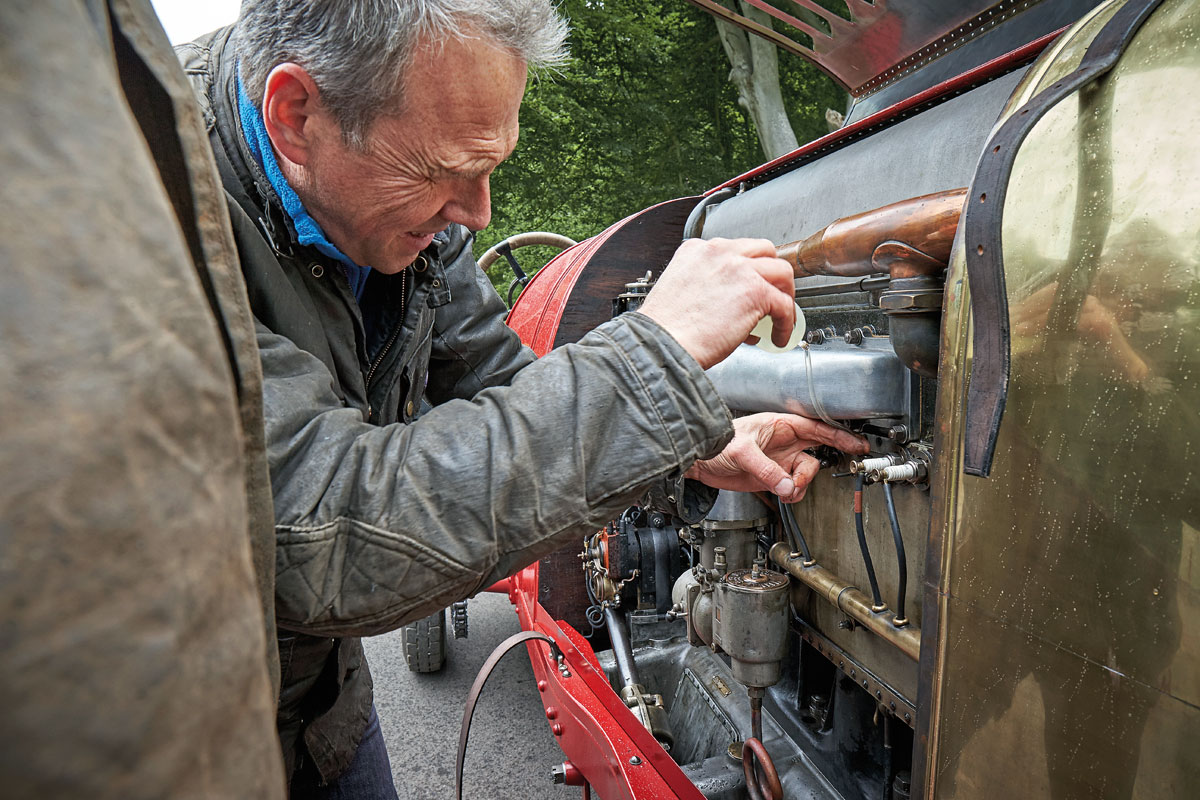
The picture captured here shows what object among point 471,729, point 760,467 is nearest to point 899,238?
point 760,467

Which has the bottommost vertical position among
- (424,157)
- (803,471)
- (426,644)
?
(426,644)

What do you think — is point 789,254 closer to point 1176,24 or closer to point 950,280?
point 950,280

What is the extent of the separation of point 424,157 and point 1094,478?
891mm

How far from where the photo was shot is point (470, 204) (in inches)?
43.9

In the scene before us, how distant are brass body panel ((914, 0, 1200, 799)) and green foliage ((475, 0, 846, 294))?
8.50m

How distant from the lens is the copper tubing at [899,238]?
1.14 m

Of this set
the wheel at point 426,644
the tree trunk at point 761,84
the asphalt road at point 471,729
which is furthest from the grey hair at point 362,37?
the tree trunk at point 761,84

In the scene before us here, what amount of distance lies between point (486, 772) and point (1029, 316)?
9.59ft

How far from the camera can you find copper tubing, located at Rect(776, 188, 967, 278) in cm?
114

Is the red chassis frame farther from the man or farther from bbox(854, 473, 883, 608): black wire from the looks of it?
the man

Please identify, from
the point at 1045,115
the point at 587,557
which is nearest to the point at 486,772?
the point at 587,557

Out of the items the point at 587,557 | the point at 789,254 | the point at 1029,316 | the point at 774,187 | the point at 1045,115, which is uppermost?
the point at 774,187

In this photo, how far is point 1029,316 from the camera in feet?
2.86

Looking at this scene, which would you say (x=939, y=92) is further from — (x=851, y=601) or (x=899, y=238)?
(x=851, y=601)
